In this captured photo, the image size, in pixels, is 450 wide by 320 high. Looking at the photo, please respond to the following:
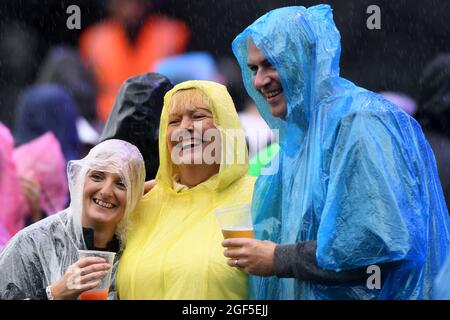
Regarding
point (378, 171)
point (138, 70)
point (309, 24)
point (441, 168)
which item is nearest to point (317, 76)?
point (309, 24)

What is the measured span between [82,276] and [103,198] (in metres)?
0.35

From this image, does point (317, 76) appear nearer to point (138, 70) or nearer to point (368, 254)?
point (368, 254)

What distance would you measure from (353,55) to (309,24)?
9.05 ft

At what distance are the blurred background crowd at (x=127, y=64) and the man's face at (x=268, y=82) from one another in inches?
38.0

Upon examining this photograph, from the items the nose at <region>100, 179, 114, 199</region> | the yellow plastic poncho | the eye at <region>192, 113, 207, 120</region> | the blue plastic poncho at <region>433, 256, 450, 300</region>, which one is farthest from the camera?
the eye at <region>192, 113, 207, 120</region>

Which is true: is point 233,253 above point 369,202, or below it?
below

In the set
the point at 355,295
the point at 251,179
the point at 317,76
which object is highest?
the point at 317,76

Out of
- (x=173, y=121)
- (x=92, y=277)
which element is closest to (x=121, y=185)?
(x=173, y=121)

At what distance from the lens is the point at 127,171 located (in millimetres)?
3541

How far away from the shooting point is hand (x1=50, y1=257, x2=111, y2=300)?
3.26 meters

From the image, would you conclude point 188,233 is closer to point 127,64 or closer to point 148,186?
point 148,186

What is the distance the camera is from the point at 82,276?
3277mm

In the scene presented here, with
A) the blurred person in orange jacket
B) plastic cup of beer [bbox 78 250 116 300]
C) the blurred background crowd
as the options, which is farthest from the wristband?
the blurred person in orange jacket

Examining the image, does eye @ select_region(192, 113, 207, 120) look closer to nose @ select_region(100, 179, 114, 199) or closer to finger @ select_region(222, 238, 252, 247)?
nose @ select_region(100, 179, 114, 199)
